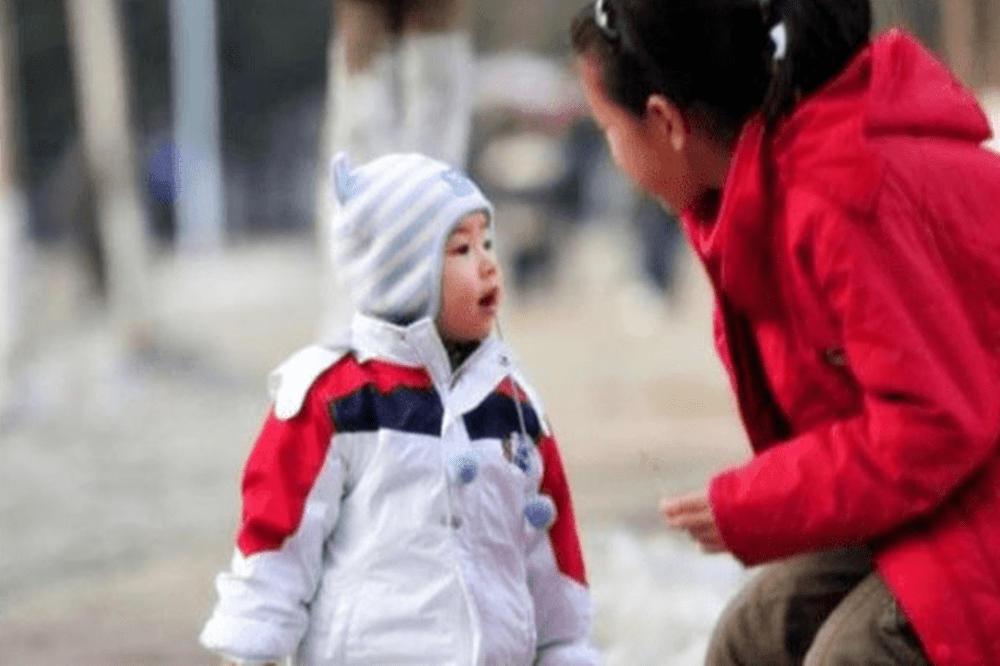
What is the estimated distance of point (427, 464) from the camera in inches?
150

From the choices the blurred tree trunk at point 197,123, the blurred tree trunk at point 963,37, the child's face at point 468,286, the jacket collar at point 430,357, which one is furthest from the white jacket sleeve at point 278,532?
the blurred tree trunk at point 197,123

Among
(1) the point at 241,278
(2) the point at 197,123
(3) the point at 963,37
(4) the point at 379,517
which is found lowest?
(1) the point at 241,278

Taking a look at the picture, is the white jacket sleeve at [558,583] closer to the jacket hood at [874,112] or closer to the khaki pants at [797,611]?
the khaki pants at [797,611]

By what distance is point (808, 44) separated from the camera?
3596 mm

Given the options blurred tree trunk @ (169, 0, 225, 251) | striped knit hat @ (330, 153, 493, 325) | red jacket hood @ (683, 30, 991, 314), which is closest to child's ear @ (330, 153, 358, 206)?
striped knit hat @ (330, 153, 493, 325)

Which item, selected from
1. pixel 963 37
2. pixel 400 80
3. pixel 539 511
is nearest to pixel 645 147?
pixel 539 511

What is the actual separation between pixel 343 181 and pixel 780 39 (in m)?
0.71

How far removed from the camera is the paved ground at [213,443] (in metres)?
7.55

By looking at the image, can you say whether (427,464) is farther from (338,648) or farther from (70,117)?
(70,117)

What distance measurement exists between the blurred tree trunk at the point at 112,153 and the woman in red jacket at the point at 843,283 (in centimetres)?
1427

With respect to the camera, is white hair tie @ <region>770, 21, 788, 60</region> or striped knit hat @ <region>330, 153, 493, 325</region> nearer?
white hair tie @ <region>770, 21, 788, 60</region>

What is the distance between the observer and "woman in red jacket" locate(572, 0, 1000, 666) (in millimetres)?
3451

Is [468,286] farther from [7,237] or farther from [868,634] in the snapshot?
[7,237]

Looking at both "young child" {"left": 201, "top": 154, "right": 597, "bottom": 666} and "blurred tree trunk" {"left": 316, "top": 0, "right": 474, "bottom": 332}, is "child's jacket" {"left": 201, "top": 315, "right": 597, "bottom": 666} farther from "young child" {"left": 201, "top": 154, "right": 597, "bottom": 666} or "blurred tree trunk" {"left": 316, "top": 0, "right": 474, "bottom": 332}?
"blurred tree trunk" {"left": 316, "top": 0, "right": 474, "bottom": 332}
